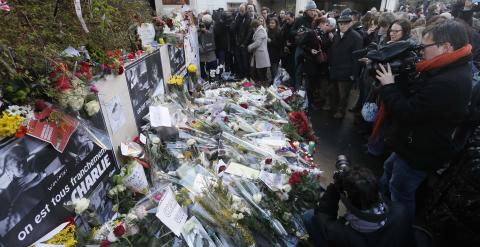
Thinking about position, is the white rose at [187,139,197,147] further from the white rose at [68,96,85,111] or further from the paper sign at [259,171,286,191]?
the white rose at [68,96,85,111]

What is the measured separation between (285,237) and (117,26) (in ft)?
7.46

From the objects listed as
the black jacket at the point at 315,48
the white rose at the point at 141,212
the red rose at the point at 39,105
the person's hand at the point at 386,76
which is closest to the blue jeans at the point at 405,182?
the person's hand at the point at 386,76

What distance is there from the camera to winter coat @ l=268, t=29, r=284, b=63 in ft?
22.0

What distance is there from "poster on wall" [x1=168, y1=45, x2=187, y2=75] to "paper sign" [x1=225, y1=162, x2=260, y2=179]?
1749 millimetres

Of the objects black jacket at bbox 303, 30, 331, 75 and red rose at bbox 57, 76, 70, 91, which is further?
black jacket at bbox 303, 30, 331, 75

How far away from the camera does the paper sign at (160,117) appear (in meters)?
2.64

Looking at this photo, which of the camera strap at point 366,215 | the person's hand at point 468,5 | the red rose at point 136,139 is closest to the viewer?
the camera strap at point 366,215

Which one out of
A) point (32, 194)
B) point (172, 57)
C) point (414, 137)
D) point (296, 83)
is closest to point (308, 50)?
point (296, 83)

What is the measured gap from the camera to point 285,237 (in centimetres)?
206

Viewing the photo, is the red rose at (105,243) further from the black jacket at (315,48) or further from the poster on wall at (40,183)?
the black jacket at (315,48)

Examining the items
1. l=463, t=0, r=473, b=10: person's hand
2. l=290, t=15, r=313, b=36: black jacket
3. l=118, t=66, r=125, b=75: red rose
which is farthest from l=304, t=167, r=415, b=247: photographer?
l=463, t=0, r=473, b=10: person's hand

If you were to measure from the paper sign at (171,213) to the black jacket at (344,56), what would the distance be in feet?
12.9

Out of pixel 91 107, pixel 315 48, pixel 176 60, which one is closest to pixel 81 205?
pixel 91 107

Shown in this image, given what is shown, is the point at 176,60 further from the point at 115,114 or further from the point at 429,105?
the point at 429,105
